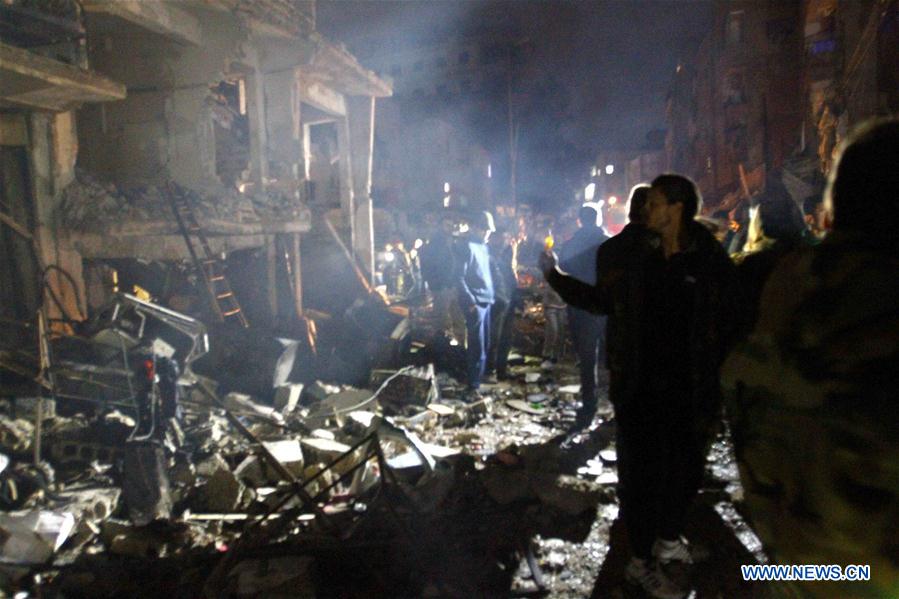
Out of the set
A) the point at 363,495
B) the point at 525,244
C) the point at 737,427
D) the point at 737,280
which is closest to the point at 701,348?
the point at 737,280

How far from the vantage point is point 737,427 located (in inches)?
59.2

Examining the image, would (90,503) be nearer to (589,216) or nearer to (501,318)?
(589,216)

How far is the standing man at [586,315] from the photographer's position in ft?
20.2

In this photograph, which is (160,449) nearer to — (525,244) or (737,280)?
(737,280)

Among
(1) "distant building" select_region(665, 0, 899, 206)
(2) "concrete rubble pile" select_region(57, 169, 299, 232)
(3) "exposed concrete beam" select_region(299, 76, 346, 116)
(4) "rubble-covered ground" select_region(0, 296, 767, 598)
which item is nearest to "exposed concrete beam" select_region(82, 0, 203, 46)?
(2) "concrete rubble pile" select_region(57, 169, 299, 232)

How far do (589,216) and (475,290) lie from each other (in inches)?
84.4

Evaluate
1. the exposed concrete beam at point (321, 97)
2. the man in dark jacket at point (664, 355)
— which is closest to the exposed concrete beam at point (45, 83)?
the exposed concrete beam at point (321, 97)

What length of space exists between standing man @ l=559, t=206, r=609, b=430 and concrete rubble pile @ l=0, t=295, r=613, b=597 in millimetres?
564

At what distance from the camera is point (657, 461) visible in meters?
3.23

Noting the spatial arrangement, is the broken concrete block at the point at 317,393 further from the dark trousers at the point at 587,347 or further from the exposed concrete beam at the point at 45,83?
the exposed concrete beam at the point at 45,83

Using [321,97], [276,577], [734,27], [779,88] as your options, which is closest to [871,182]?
[276,577]

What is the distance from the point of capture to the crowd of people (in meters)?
1.21

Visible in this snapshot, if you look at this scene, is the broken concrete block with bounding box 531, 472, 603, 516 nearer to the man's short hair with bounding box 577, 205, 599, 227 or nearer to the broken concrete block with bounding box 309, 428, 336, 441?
the broken concrete block with bounding box 309, 428, 336, 441

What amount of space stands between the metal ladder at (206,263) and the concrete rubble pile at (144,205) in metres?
0.15
